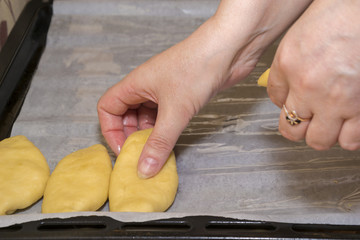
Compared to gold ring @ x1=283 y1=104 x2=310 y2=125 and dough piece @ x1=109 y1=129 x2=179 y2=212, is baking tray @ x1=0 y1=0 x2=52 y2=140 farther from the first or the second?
gold ring @ x1=283 y1=104 x2=310 y2=125

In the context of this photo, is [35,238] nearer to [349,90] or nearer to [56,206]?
[56,206]

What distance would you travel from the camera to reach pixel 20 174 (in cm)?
117

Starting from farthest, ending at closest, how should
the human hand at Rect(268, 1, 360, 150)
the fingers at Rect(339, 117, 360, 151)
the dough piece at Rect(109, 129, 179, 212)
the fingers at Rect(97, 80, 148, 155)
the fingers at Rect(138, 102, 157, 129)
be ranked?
1. the fingers at Rect(138, 102, 157, 129)
2. the fingers at Rect(97, 80, 148, 155)
3. the dough piece at Rect(109, 129, 179, 212)
4. the fingers at Rect(339, 117, 360, 151)
5. the human hand at Rect(268, 1, 360, 150)

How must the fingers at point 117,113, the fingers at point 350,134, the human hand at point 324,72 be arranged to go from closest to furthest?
the human hand at point 324,72
the fingers at point 350,134
the fingers at point 117,113

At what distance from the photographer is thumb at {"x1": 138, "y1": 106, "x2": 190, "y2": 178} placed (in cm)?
113

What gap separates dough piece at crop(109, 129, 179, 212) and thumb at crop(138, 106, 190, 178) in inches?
1.3

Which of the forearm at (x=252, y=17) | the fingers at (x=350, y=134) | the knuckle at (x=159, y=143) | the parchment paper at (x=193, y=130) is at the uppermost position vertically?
the forearm at (x=252, y=17)

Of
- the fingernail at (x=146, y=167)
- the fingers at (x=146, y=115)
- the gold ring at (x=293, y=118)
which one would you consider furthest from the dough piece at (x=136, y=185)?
the gold ring at (x=293, y=118)

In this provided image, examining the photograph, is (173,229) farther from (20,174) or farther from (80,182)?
(20,174)

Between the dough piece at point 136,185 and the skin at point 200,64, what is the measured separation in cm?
3

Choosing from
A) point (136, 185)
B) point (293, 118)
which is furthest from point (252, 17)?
point (136, 185)

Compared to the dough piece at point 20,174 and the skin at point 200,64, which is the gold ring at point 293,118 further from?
the dough piece at point 20,174

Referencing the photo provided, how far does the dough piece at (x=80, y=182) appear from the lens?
1087mm

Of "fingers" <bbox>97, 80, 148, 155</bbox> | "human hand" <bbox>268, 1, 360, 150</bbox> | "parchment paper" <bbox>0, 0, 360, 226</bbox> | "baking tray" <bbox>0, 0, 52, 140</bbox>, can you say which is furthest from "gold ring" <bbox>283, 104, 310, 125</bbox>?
"baking tray" <bbox>0, 0, 52, 140</bbox>
